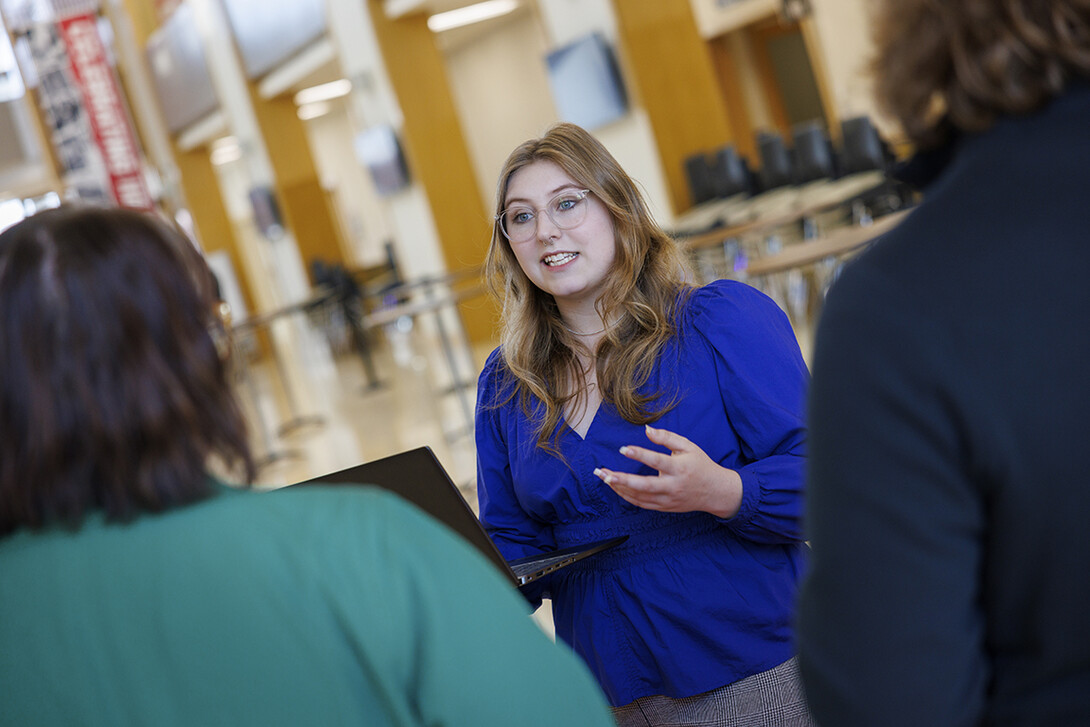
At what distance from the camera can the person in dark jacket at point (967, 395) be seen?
0.68 m

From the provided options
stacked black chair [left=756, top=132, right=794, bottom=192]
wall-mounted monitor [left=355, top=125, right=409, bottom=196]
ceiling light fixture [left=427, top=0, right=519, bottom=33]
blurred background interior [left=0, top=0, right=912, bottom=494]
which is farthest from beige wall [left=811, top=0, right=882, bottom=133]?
wall-mounted monitor [left=355, top=125, right=409, bottom=196]

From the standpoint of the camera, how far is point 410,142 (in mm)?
11055

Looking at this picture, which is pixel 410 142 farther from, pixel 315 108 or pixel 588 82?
pixel 315 108

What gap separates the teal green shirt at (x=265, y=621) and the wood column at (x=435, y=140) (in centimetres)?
1016

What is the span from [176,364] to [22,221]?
19cm

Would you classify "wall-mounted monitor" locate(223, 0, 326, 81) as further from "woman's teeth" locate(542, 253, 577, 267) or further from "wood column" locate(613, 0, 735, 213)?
"woman's teeth" locate(542, 253, 577, 267)

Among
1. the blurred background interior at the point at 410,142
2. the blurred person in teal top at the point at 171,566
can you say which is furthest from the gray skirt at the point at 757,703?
the blurred background interior at the point at 410,142

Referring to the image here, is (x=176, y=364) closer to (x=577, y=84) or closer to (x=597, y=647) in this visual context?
(x=597, y=647)

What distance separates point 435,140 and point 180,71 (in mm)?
7941

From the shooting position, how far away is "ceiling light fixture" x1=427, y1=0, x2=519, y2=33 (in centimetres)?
1180

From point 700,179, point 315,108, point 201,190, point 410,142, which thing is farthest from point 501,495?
point 201,190

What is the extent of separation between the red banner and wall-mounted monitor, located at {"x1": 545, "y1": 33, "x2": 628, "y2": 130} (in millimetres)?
5297

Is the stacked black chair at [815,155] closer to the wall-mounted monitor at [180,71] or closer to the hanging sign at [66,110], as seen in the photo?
the hanging sign at [66,110]

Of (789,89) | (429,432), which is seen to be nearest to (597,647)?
(429,432)
